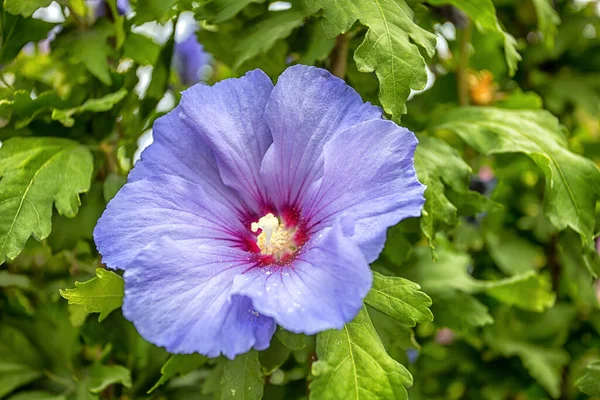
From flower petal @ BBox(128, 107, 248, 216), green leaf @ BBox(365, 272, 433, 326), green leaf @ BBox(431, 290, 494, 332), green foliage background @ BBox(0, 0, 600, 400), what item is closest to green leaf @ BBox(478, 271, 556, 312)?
green foliage background @ BBox(0, 0, 600, 400)

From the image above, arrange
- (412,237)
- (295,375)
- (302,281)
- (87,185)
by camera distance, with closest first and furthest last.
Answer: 1. (302,281)
2. (87,185)
3. (412,237)
4. (295,375)

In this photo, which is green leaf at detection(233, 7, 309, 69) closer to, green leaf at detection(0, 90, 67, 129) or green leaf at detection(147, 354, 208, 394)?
green leaf at detection(0, 90, 67, 129)

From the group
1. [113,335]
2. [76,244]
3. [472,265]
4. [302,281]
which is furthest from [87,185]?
[472,265]

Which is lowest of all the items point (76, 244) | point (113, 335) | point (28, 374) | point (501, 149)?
point (28, 374)

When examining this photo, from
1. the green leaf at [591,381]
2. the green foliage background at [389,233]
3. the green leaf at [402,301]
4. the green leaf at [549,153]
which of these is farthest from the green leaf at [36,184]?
the green leaf at [591,381]

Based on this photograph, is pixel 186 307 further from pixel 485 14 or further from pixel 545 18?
pixel 545 18

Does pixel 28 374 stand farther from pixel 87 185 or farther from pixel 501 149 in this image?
pixel 501 149
